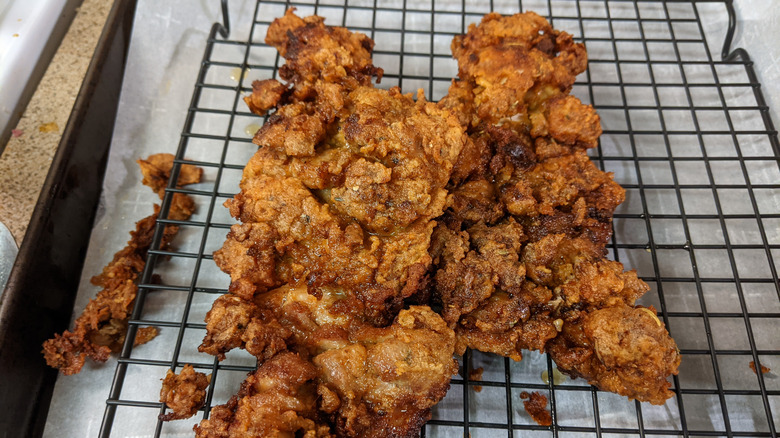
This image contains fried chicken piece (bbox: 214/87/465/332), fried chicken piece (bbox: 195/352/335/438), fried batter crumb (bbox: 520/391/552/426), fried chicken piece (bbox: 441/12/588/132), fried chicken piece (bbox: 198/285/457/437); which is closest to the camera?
fried chicken piece (bbox: 195/352/335/438)

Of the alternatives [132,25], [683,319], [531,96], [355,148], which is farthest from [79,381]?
[683,319]

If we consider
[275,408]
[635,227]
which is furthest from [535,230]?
[275,408]

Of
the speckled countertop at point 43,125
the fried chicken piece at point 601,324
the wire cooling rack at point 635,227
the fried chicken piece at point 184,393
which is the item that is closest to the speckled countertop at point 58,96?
the speckled countertop at point 43,125

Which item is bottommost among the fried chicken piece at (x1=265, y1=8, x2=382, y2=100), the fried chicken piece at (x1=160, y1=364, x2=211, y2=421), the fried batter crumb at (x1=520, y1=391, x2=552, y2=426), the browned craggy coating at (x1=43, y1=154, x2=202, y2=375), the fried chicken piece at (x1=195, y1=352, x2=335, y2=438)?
the fried batter crumb at (x1=520, y1=391, x2=552, y2=426)

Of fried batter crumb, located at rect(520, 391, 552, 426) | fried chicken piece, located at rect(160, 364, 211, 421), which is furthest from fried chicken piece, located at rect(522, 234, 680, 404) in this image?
fried chicken piece, located at rect(160, 364, 211, 421)

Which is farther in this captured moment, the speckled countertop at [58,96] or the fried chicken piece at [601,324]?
the speckled countertop at [58,96]

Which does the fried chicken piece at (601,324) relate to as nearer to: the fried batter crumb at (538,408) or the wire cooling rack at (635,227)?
the wire cooling rack at (635,227)

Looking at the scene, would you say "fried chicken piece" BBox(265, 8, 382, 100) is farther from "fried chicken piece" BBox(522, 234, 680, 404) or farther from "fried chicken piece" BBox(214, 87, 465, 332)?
"fried chicken piece" BBox(522, 234, 680, 404)
